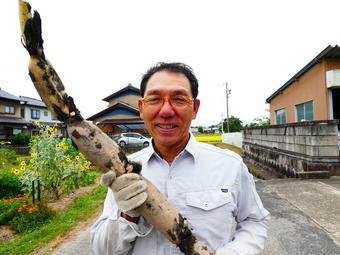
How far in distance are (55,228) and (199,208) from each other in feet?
11.7

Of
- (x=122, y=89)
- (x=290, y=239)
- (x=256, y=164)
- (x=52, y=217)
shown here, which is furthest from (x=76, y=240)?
(x=122, y=89)

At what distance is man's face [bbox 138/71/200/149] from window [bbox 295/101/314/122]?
1196 cm

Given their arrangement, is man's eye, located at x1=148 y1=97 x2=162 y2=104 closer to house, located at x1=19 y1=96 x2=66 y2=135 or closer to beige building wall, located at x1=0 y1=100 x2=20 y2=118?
beige building wall, located at x1=0 y1=100 x2=20 y2=118

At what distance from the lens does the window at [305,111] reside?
1101 centimetres

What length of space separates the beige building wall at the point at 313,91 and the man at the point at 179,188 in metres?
10.4

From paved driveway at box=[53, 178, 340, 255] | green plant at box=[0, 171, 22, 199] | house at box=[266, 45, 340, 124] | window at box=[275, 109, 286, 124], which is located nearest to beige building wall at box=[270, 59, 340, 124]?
house at box=[266, 45, 340, 124]

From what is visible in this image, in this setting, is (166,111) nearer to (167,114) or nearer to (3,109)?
(167,114)

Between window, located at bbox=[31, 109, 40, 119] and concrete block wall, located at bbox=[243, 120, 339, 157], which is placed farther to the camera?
window, located at bbox=[31, 109, 40, 119]

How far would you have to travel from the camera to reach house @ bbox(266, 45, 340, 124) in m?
9.34

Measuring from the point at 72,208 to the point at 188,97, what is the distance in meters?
4.78

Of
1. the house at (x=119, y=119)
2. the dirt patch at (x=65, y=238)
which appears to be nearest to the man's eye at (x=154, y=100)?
the dirt patch at (x=65, y=238)

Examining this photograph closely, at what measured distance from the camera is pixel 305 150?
6586 millimetres

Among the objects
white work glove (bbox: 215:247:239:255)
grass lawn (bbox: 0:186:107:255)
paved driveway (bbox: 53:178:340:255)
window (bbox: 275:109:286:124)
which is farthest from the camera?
window (bbox: 275:109:286:124)

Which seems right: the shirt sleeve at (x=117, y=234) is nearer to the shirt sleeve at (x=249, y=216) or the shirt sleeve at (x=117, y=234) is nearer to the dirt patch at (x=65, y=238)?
the shirt sleeve at (x=249, y=216)
